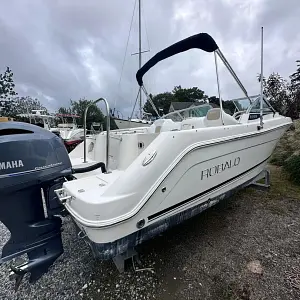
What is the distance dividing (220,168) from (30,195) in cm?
164

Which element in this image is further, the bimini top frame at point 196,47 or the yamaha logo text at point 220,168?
the bimini top frame at point 196,47

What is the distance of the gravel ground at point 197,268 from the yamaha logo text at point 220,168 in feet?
2.66

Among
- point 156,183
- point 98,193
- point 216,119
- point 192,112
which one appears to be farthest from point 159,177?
point 192,112

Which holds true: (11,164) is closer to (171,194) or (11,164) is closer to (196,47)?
(171,194)

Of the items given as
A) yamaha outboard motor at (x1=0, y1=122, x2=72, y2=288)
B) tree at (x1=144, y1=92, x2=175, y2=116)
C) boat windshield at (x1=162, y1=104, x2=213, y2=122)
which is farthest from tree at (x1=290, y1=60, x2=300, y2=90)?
yamaha outboard motor at (x1=0, y1=122, x2=72, y2=288)

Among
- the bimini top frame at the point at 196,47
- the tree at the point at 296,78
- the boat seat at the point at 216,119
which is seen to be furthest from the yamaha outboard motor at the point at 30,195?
the tree at the point at 296,78

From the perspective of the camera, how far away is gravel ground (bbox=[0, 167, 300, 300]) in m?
1.66

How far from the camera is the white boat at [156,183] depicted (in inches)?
54.6

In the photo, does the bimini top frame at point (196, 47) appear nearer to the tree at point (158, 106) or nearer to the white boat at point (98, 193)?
the white boat at point (98, 193)

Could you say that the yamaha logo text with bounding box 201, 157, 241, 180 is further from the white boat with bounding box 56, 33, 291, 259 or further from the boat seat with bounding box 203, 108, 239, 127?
the boat seat with bounding box 203, 108, 239, 127

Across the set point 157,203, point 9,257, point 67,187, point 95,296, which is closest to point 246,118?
point 157,203

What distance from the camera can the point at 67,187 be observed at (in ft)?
5.23

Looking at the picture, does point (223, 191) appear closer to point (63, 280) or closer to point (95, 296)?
point (95, 296)

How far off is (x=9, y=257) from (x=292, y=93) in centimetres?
1606
